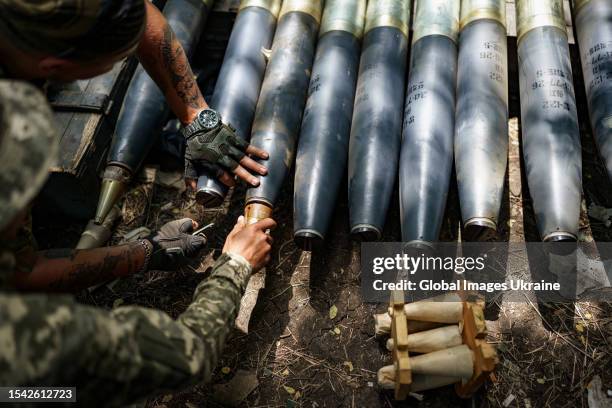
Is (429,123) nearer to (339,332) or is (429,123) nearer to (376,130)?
(376,130)

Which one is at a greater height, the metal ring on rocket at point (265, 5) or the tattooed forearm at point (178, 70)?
the metal ring on rocket at point (265, 5)

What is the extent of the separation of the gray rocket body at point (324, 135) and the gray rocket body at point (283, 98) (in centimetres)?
6

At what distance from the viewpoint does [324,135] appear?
107 inches

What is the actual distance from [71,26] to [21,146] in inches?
17.7

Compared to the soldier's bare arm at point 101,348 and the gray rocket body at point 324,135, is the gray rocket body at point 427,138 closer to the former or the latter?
the gray rocket body at point 324,135

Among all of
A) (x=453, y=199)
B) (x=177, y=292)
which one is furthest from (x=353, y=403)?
(x=453, y=199)

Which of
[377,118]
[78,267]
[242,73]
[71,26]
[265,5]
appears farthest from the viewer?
[265,5]

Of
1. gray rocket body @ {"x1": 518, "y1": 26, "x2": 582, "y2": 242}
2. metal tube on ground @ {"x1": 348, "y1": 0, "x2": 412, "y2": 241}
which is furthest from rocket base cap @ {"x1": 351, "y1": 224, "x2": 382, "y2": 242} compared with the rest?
gray rocket body @ {"x1": 518, "y1": 26, "x2": 582, "y2": 242}

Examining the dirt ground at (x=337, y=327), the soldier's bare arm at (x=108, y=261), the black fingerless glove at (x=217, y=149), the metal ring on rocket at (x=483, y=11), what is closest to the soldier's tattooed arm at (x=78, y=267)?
the soldier's bare arm at (x=108, y=261)

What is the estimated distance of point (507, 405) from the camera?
224 cm

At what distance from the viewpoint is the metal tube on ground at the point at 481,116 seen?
2.48 metres

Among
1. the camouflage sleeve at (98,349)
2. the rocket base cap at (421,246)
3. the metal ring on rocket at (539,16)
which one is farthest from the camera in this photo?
the metal ring on rocket at (539,16)

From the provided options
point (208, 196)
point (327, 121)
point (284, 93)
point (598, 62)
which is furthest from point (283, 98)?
point (598, 62)

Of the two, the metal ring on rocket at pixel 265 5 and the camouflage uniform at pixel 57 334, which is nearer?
the camouflage uniform at pixel 57 334
